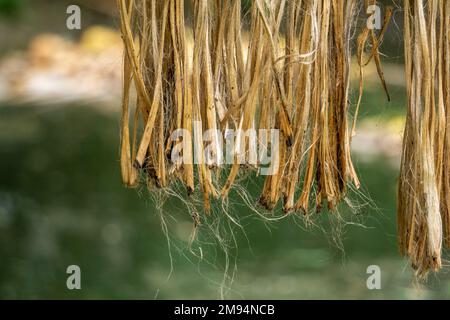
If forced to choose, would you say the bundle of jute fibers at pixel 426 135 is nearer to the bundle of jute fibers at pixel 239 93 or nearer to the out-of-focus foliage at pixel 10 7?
the bundle of jute fibers at pixel 239 93

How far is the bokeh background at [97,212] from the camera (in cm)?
229

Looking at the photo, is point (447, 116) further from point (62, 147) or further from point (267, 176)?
point (62, 147)

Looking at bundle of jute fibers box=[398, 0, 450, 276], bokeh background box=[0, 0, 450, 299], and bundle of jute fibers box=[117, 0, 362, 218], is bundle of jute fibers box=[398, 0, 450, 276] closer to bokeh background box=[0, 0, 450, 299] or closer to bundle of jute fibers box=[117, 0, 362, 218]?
bundle of jute fibers box=[117, 0, 362, 218]

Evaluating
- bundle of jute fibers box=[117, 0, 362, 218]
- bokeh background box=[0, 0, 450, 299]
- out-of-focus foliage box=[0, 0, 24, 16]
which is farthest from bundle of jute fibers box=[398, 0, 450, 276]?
out-of-focus foliage box=[0, 0, 24, 16]

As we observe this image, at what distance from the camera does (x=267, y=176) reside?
3.76ft

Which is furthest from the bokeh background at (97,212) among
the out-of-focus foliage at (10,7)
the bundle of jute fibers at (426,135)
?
the bundle of jute fibers at (426,135)

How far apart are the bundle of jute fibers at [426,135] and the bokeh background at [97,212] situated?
0.97 metres

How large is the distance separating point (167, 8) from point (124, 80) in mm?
136

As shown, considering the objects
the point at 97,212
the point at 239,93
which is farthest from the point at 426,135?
the point at 97,212

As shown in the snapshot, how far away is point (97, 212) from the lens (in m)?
2.42

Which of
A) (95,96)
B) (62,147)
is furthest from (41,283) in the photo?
(95,96)

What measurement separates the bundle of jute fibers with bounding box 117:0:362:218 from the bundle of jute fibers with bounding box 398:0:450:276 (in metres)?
0.10

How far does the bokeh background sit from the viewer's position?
2293mm

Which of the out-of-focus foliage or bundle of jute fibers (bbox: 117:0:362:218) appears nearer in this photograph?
bundle of jute fibers (bbox: 117:0:362:218)
